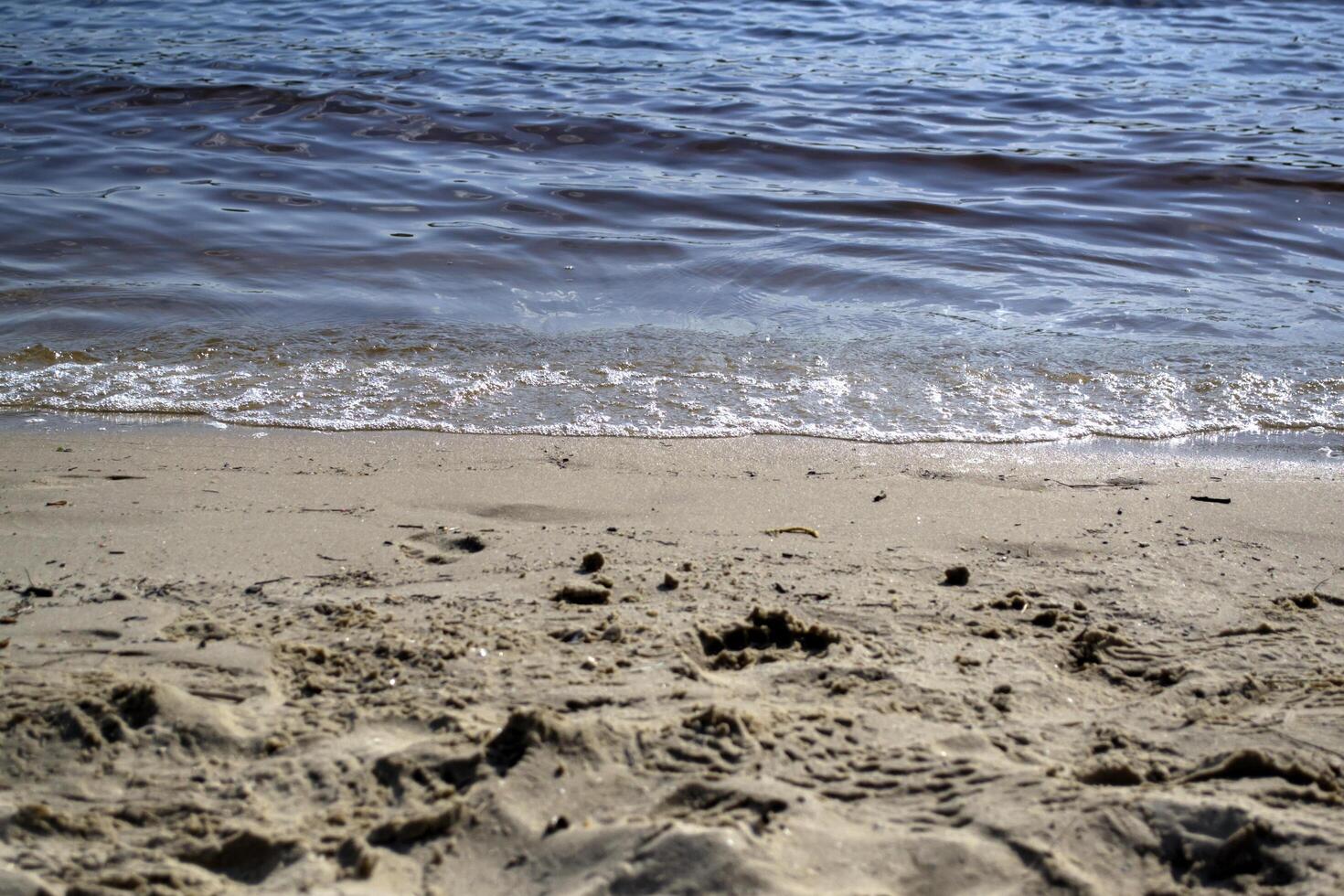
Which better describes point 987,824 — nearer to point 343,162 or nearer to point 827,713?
point 827,713

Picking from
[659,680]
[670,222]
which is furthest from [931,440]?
[670,222]

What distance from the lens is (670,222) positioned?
7.04 m

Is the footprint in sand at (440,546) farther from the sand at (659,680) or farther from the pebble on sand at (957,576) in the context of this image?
the pebble on sand at (957,576)

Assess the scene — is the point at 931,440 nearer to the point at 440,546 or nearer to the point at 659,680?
the point at 440,546

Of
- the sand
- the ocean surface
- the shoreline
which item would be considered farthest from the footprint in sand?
the ocean surface

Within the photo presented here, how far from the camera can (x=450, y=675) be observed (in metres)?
2.19

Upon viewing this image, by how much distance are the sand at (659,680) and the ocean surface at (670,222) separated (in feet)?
2.81

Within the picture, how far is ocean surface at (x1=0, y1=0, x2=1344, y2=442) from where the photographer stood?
14.6 feet

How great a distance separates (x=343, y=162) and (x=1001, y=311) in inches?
199

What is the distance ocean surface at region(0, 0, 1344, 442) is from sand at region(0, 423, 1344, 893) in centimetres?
86

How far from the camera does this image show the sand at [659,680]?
169cm

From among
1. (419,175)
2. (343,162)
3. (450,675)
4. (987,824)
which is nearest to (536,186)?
(419,175)

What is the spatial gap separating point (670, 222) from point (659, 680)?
5184 mm

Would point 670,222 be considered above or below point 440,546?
above
